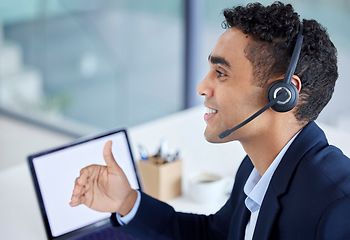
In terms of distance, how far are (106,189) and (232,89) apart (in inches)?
16.3

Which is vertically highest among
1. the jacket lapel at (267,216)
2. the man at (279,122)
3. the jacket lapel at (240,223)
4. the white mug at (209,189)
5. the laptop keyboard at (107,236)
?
the man at (279,122)

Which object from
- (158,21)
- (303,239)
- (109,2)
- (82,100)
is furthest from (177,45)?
(303,239)

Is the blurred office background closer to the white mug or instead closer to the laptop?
the white mug

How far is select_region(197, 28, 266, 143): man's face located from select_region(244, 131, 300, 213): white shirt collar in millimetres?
76

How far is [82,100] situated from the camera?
3.91 metres

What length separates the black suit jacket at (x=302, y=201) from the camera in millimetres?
961

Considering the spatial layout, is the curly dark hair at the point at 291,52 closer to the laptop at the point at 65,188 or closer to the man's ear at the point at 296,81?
the man's ear at the point at 296,81

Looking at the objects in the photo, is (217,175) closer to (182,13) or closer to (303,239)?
(303,239)

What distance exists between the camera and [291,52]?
3.49ft

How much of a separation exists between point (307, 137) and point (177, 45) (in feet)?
8.60

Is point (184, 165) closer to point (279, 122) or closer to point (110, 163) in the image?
point (110, 163)

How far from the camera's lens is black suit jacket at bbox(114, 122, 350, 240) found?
961 mm

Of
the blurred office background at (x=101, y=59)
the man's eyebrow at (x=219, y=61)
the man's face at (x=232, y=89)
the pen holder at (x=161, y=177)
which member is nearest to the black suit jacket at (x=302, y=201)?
the man's face at (x=232, y=89)

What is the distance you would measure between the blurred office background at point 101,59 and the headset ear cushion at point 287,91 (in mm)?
2359
